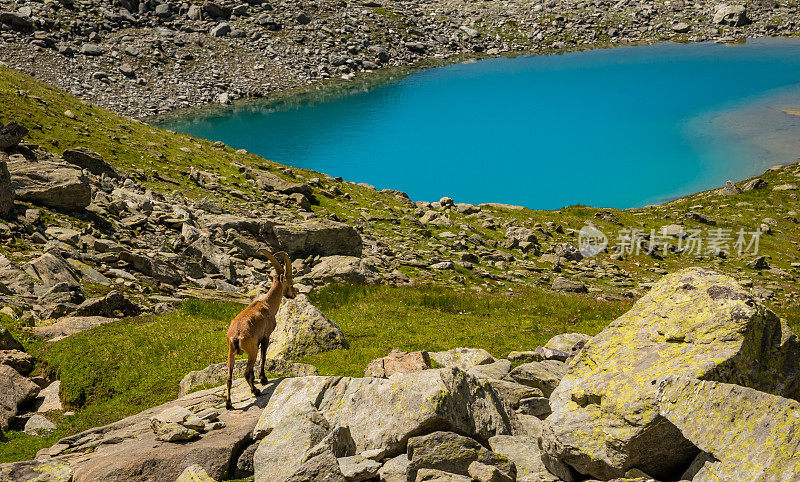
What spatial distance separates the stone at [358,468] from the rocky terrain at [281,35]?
351 feet

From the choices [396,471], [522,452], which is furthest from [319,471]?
[522,452]

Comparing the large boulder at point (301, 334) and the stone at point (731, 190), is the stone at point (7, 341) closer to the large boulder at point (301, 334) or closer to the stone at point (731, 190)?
the large boulder at point (301, 334)

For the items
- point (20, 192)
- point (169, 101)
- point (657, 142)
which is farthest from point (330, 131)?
point (20, 192)

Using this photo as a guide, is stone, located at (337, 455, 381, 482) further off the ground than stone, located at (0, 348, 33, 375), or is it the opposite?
stone, located at (337, 455, 381, 482)

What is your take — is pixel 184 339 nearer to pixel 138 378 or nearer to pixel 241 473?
pixel 138 378

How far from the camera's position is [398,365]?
52.6ft

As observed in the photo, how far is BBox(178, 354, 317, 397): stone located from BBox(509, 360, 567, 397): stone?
6.15 meters

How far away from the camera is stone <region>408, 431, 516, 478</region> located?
11172 millimetres

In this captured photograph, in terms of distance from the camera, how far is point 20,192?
3206 cm

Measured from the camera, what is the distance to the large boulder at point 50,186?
32500 mm

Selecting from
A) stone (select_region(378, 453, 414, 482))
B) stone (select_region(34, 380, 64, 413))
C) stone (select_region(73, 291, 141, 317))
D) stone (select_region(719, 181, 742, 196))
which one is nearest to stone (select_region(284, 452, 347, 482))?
stone (select_region(378, 453, 414, 482))

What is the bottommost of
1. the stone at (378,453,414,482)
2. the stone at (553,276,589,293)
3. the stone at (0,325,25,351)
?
the stone at (553,276,589,293)

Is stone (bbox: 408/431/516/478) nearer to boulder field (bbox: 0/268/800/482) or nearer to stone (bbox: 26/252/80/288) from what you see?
boulder field (bbox: 0/268/800/482)

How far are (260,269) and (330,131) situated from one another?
2715 inches
